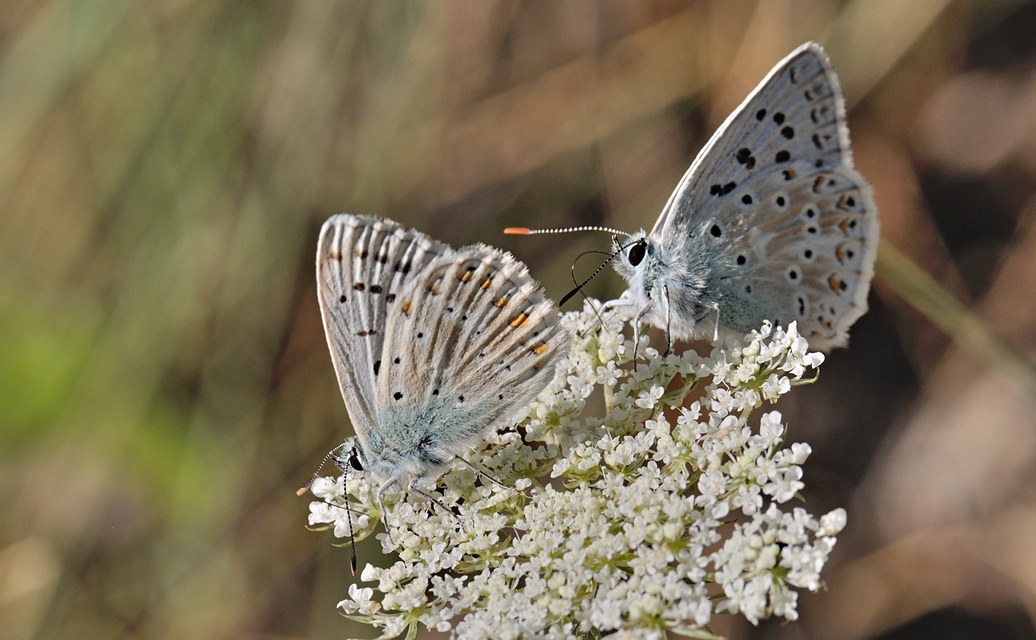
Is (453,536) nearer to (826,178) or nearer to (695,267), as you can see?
(695,267)

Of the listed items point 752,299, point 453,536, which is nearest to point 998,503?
point 752,299

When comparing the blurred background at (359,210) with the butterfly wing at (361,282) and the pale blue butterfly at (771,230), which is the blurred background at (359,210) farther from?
the butterfly wing at (361,282)

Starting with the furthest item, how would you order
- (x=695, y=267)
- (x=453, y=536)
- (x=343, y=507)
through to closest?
(x=695, y=267) → (x=343, y=507) → (x=453, y=536)

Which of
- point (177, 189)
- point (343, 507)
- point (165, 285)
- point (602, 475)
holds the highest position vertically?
point (177, 189)

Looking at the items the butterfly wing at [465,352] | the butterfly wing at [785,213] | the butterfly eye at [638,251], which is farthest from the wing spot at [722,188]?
the butterfly wing at [465,352]

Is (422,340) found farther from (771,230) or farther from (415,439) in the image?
(771,230)

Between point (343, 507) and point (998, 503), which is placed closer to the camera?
point (343, 507)
